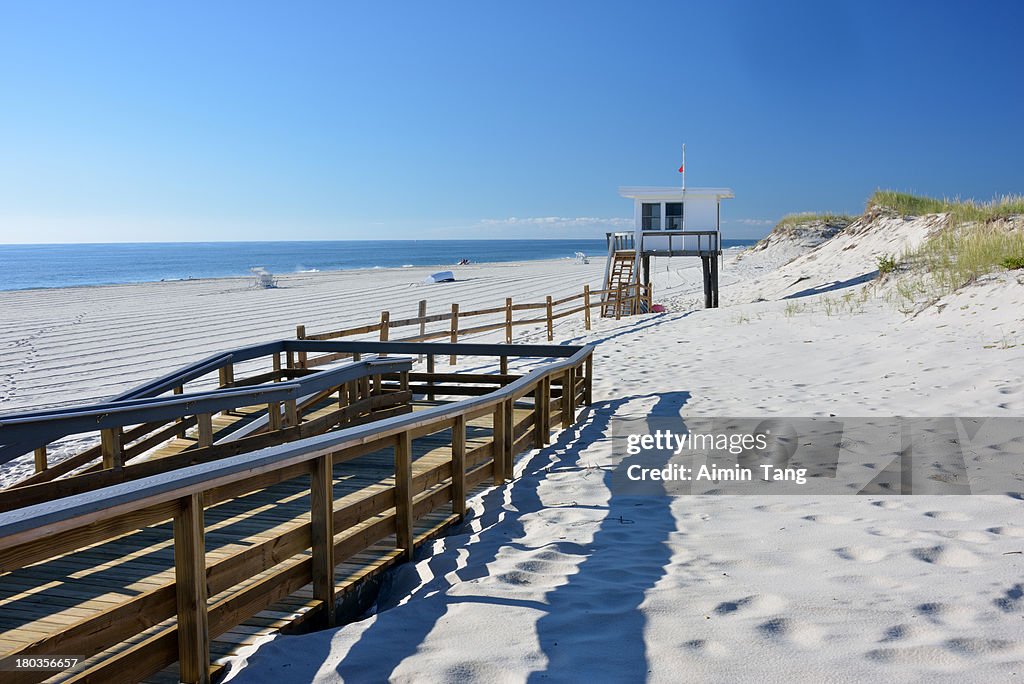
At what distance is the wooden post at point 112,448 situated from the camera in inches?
230

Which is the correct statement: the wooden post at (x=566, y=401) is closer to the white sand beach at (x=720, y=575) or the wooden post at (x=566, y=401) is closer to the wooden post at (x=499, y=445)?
the white sand beach at (x=720, y=575)

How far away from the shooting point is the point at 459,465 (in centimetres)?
544

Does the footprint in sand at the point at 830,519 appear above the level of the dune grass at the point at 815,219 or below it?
below

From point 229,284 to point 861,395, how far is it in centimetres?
4395

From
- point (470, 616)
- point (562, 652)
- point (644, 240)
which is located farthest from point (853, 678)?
point (644, 240)

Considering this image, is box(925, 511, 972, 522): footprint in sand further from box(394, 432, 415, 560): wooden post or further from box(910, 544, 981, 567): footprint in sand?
box(394, 432, 415, 560): wooden post

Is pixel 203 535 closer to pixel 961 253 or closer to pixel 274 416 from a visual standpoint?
pixel 274 416

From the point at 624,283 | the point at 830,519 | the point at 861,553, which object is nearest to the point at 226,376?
the point at 830,519

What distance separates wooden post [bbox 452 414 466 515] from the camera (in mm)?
5359

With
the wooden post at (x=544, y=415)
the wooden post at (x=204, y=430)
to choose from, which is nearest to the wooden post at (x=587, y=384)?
the wooden post at (x=544, y=415)

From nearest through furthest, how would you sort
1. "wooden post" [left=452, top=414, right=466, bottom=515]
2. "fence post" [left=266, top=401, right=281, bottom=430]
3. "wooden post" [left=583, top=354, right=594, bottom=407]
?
"wooden post" [left=452, top=414, right=466, bottom=515] → "fence post" [left=266, top=401, right=281, bottom=430] → "wooden post" [left=583, top=354, right=594, bottom=407]

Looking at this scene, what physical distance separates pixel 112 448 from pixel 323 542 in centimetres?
284

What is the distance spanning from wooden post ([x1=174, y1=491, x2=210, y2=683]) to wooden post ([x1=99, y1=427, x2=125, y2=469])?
3219 millimetres
